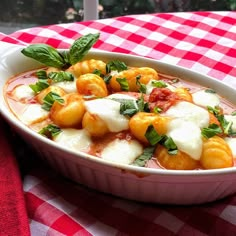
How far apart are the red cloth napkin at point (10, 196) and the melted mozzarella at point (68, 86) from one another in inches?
5.6

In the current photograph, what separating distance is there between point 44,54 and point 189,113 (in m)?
0.39

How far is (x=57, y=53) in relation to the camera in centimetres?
→ 116

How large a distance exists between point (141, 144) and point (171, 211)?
4.8 inches

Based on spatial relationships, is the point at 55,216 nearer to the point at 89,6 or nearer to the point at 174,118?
the point at 174,118

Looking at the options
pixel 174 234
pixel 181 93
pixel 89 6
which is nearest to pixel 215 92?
pixel 181 93

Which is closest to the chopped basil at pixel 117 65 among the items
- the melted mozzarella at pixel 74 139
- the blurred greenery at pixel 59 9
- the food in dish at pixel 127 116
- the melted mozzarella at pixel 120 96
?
the food in dish at pixel 127 116

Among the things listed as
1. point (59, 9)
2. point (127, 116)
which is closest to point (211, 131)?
point (127, 116)

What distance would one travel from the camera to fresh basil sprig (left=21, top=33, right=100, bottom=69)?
113 centimetres

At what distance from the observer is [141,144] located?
0.88 m

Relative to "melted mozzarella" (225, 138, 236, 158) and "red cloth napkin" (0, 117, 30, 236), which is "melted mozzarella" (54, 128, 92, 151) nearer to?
"red cloth napkin" (0, 117, 30, 236)

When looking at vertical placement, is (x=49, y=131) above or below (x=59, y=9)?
above

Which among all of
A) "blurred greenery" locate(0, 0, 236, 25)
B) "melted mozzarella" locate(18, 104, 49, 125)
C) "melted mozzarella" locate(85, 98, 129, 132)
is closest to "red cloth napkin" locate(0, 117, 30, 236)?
"melted mozzarella" locate(18, 104, 49, 125)

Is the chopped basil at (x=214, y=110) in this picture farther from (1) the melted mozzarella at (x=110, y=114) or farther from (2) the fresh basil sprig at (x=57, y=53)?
(2) the fresh basil sprig at (x=57, y=53)

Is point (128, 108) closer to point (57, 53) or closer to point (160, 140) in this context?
point (160, 140)
